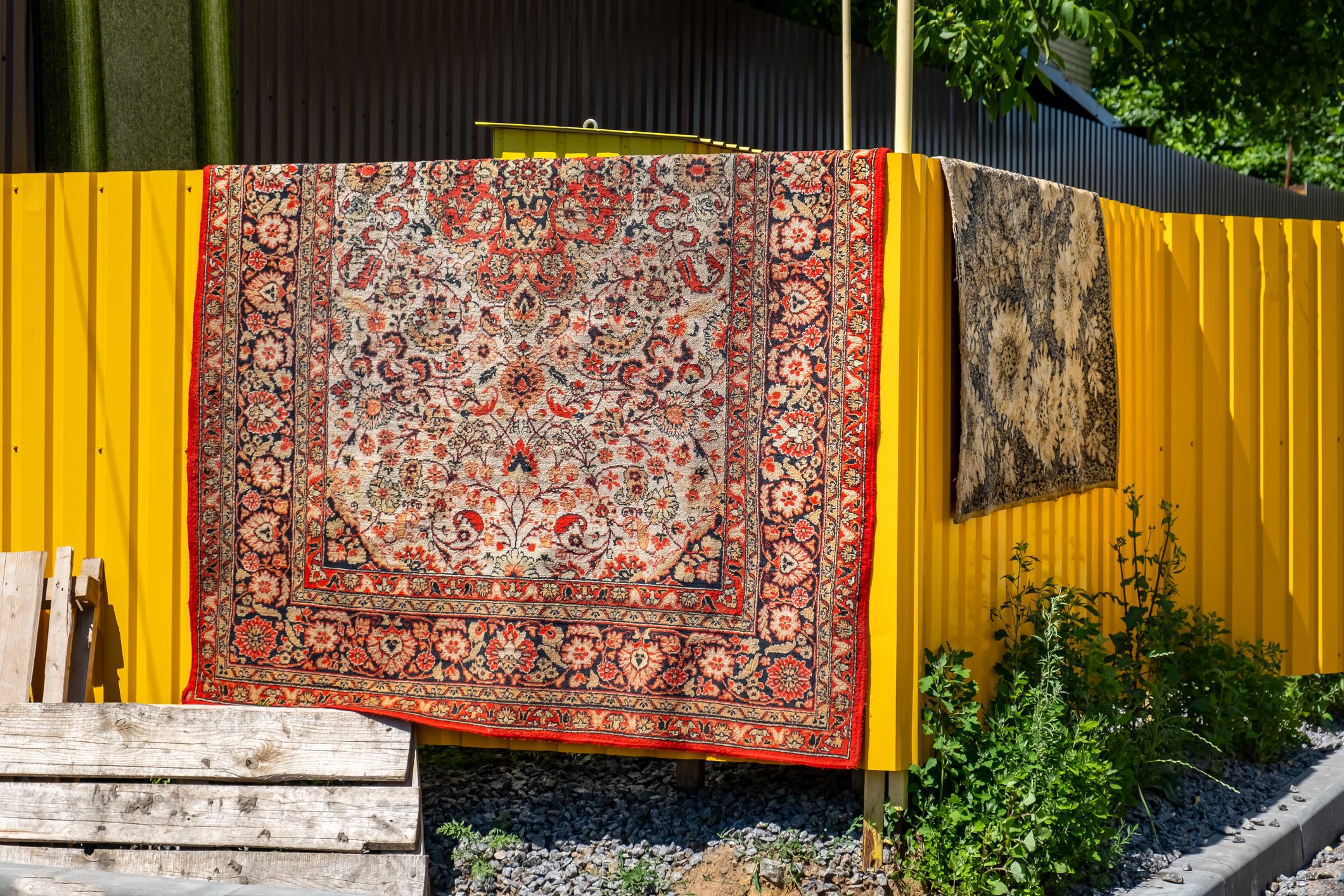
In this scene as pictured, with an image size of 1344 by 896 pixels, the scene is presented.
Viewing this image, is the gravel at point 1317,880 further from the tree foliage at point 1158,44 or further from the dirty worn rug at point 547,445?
the tree foliage at point 1158,44

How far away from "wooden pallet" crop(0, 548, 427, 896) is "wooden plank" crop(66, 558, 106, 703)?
0.08 metres

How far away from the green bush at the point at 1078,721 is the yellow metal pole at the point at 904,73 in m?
1.66

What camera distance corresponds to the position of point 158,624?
5227 millimetres

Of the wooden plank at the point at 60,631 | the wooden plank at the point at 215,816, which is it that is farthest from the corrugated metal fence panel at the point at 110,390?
the wooden plank at the point at 215,816

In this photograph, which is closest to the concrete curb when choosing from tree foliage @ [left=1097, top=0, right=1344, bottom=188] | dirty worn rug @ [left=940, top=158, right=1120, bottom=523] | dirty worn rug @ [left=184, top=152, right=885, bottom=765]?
dirty worn rug @ [left=184, top=152, right=885, bottom=765]

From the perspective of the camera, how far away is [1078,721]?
4.92 metres

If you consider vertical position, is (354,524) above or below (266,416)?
below

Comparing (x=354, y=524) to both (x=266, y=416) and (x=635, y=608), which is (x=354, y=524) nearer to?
(x=266, y=416)

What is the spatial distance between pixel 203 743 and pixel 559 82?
5.09 metres

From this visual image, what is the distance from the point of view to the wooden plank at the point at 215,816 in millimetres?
4617

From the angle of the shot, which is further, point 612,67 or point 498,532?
point 612,67

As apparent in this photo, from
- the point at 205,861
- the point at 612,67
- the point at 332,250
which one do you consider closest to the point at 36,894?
the point at 205,861

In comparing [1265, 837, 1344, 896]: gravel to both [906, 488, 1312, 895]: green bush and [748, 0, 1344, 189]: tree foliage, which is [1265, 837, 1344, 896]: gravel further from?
[748, 0, 1344, 189]: tree foliage

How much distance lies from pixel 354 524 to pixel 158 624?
1.00 meters
